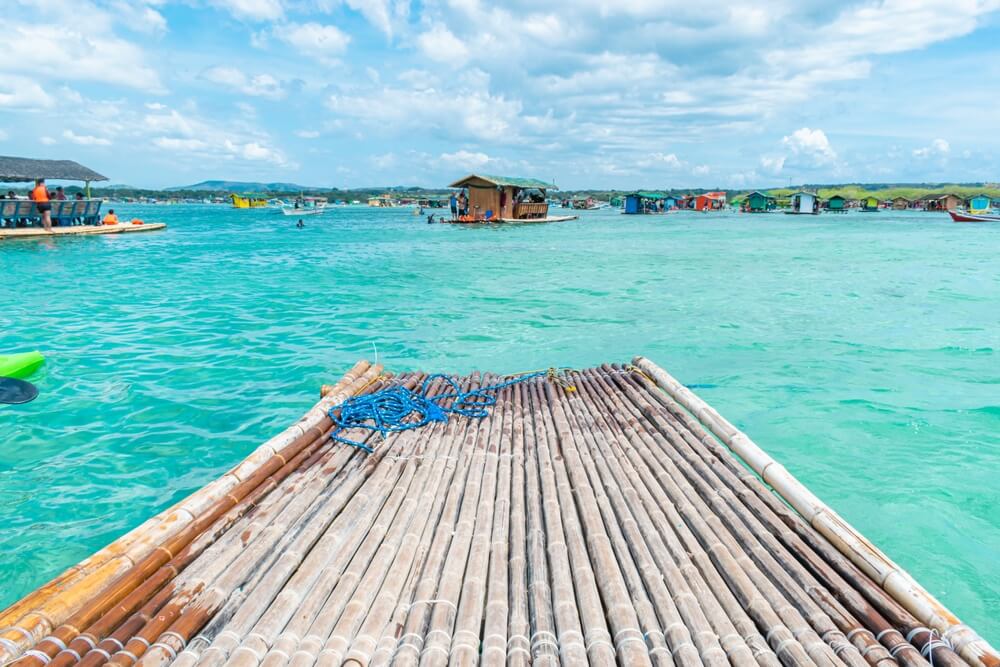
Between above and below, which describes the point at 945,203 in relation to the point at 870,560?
above

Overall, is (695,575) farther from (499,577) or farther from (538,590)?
(499,577)

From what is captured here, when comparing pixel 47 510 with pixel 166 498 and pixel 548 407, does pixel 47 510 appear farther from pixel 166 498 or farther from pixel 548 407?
pixel 548 407

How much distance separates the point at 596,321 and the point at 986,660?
12932mm

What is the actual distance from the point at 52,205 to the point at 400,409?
3833cm

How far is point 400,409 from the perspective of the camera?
579 cm

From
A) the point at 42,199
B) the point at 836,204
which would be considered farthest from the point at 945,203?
the point at 42,199

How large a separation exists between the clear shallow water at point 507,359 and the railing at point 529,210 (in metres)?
26.1

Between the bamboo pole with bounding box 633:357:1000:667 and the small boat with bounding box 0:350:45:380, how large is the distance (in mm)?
10565

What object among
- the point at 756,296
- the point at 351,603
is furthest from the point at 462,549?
the point at 756,296

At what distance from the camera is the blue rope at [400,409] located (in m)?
5.41

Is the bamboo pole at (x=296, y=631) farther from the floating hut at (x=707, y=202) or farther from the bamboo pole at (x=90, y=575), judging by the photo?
the floating hut at (x=707, y=202)

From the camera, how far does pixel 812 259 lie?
29.4m

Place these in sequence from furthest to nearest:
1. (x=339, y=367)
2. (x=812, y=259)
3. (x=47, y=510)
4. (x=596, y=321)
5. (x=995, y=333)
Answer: (x=812, y=259) → (x=596, y=321) → (x=995, y=333) → (x=339, y=367) → (x=47, y=510)

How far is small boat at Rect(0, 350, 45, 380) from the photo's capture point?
9.00 meters
